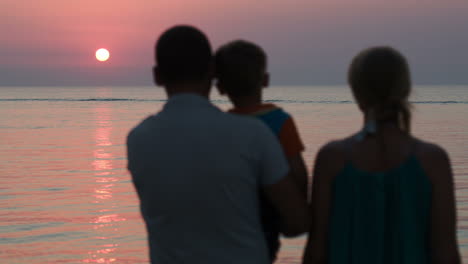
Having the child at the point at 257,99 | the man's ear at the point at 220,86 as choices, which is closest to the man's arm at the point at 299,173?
the child at the point at 257,99

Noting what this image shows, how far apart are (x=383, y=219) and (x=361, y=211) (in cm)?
9

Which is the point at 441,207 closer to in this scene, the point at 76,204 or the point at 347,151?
the point at 347,151

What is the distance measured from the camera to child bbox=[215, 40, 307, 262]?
96.9 inches

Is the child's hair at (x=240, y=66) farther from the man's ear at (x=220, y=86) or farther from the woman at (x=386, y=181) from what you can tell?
the woman at (x=386, y=181)

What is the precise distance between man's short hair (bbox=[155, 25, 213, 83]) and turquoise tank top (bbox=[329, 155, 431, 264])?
67 centimetres

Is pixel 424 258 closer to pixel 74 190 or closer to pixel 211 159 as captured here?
pixel 211 159

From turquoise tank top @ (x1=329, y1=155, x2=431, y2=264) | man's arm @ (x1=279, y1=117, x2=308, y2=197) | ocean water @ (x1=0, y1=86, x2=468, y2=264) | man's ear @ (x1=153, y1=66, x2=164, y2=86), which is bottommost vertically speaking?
ocean water @ (x1=0, y1=86, x2=468, y2=264)

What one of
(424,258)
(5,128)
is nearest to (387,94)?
Result: (424,258)

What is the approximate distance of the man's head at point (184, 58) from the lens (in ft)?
7.31

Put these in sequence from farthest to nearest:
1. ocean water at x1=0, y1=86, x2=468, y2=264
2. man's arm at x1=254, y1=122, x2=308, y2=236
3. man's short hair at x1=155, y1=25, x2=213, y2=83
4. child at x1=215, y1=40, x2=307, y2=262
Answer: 1. ocean water at x1=0, y1=86, x2=468, y2=264
2. child at x1=215, y1=40, x2=307, y2=262
3. man's short hair at x1=155, y1=25, x2=213, y2=83
4. man's arm at x1=254, y1=122, x2=308, y2=236

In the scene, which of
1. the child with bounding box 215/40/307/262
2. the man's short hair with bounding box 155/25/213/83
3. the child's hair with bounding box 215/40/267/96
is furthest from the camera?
the child's hair with bounding box 215/40/267/96

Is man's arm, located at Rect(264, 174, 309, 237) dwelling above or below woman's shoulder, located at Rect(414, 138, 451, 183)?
below

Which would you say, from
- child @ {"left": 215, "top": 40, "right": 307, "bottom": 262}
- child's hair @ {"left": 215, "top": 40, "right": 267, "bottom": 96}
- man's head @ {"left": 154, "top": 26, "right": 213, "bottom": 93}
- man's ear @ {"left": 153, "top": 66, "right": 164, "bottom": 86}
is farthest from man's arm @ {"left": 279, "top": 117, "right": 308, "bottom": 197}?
man's ear @ {"left": 153, "top": 66, "right": 164, "bottom": 86}

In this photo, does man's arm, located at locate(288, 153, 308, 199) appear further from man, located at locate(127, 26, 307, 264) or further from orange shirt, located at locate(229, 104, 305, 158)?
man, located at locate(127, 26, 307, 264)
